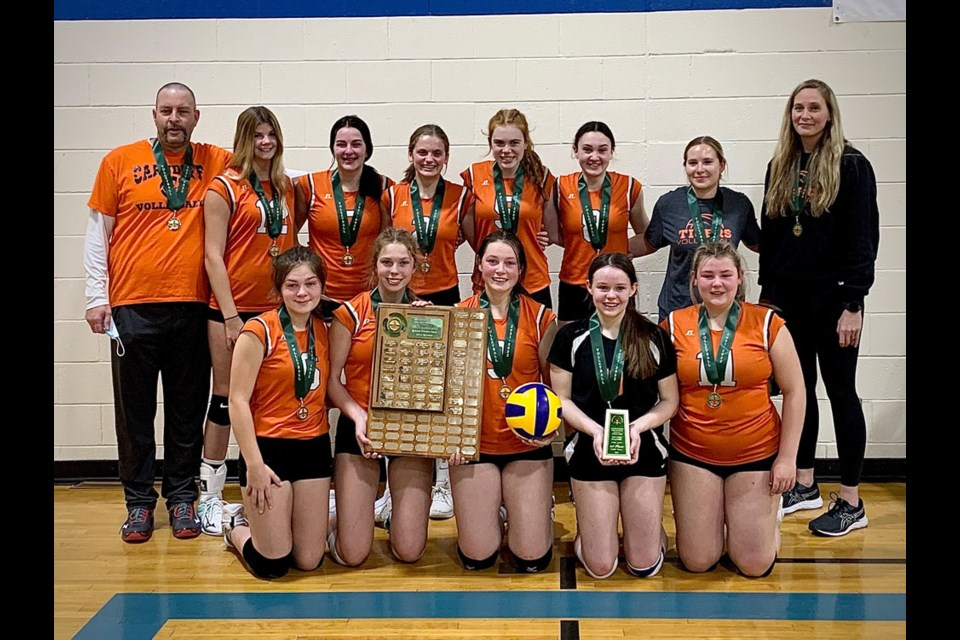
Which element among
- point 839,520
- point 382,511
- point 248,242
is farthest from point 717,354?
point 248,242

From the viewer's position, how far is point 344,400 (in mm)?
3982

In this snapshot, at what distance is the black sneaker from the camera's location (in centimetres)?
441

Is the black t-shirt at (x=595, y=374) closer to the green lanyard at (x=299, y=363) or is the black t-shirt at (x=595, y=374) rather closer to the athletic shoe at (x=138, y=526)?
the green lanyard at (x=299, y=363)

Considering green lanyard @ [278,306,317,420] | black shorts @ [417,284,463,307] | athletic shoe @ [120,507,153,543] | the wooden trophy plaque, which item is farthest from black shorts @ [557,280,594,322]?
athletic shoe @ [120,507,153,543]

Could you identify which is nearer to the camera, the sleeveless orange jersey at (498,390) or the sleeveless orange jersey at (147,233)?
the sleeveless orange jersey at (498,390)

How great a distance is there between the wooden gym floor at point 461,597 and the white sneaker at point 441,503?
279 mm

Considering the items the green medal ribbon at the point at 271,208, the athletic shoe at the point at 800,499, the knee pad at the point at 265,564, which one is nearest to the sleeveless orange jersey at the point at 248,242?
the green medal ribbon at the point at 271,208

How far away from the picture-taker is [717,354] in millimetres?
3836

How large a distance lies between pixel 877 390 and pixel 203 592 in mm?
3770

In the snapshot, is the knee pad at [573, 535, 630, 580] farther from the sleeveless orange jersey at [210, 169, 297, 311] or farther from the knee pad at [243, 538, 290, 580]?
the sleeveless orange jersey at [210, 169, 297, 311]

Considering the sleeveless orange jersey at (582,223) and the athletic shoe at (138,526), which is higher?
the sleeveless orange jersey at (582,223)

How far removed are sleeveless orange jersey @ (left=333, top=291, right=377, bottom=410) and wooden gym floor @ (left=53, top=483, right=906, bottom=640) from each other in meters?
0.74

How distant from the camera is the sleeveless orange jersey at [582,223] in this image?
15.3ft

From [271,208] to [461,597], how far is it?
190 centimetres
